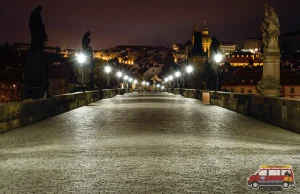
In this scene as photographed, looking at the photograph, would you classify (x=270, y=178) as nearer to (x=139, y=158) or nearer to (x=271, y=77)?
(x=139, y=158)

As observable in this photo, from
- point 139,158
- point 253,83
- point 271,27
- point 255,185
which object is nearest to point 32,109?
point 139,158

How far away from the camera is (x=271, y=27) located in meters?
22.0


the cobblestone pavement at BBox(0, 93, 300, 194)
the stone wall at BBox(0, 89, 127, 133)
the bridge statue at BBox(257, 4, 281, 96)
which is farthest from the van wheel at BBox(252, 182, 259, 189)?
the bridge statue at BBox(257, 4, 281, 96)

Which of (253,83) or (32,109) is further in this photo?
(253,83)

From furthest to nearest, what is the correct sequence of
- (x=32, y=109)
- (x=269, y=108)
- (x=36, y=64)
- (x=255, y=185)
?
(x=36, y=64) < (x=32, y=109) < (x=269, y=108) < (x=255, y=185)

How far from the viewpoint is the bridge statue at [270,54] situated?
21938mm

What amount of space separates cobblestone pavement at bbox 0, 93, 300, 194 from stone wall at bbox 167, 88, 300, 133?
1.81 ft

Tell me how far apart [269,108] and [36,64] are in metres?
12.3

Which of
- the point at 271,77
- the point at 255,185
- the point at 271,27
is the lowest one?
the point at 255,185

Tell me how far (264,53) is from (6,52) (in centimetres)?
8139

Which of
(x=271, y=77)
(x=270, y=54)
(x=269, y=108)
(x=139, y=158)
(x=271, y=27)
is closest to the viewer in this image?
(x=139, y=158)

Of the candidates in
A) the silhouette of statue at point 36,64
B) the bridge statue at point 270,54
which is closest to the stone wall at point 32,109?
the silhouette of statue at point 36,64

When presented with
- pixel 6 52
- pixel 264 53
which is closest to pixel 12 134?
pixel 264 53

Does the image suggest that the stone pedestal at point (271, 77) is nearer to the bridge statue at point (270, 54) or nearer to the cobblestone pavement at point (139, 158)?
the bridge statue at point (270, 54)
